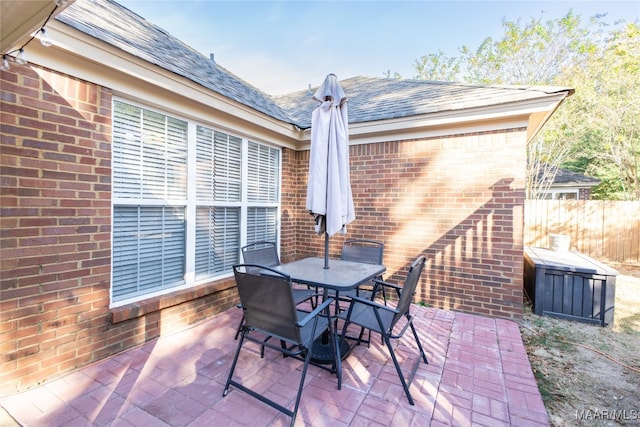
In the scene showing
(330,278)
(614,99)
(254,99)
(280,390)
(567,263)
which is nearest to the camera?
(280,390)

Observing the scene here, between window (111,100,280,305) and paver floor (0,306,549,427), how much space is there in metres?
0.85

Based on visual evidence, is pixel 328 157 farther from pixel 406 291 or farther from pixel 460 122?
pixel 460 122

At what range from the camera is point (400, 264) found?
5.02m

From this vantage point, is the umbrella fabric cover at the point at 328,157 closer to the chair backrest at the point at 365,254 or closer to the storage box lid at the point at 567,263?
the chair backrest at the point at 365,254

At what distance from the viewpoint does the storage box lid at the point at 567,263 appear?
4.13 metres

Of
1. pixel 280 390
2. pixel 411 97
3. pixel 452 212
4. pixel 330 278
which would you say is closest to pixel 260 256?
pixel 330 278

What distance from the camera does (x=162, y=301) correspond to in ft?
11.0

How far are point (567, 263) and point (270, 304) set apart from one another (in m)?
4.74

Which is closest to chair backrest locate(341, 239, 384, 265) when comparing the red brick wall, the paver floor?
the red brick wall

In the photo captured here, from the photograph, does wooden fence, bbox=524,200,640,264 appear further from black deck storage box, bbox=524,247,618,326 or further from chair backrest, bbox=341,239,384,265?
chair backrest, bbox=341,239,384,265

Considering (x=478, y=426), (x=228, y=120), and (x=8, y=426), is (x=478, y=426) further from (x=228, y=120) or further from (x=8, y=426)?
(x=228, y=120)

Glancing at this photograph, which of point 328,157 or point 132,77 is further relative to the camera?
point 328,157

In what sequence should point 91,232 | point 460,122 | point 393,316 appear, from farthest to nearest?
Result: point 460,122 → point 91,232 → point 393,316

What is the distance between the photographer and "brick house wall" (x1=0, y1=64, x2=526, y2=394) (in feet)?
7.80
